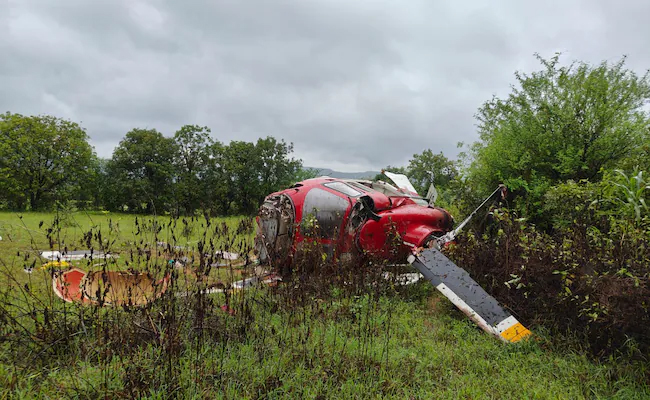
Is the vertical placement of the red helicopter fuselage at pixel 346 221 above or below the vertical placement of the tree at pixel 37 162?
below

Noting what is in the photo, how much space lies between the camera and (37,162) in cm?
2930

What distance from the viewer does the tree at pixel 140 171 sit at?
29812mm

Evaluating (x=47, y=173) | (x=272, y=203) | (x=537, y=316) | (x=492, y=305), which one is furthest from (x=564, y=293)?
(x=47, y=173)

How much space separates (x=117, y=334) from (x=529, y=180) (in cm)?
707

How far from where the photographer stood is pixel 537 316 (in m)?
4.53

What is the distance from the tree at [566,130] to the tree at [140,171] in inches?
1102

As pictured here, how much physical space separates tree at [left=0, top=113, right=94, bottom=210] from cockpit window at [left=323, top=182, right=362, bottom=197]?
29316 mm

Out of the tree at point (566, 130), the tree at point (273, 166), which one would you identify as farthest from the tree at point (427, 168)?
the tree at point (566, 130)

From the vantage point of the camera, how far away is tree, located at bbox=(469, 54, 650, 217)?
618cm

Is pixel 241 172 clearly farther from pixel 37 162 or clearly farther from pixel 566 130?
pixel 566 130

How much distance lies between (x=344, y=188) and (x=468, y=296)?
3541 millimetres

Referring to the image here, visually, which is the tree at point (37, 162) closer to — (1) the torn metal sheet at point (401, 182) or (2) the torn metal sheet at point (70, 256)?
(2) the torn metal sheet at point (70, 256)

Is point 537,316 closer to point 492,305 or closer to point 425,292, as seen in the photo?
point 492,305

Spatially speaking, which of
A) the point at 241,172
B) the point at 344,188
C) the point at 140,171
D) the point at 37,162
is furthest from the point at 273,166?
the point at 344,188
